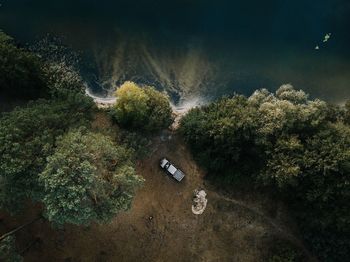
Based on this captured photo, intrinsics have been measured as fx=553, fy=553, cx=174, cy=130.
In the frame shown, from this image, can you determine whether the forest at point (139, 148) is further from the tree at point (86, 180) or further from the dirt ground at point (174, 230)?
the dirt ground at point (174, 230)

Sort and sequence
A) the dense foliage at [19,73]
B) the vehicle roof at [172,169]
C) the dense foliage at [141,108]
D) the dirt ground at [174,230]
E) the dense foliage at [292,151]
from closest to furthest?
the dense foliage at [292,151]
the dense foliage at [141,108]
the dense foliage at [19,73]
the vehicle roof at [172,169]
the dirt ground at [174,230]

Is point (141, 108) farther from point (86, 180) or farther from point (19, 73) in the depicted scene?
point (19, 73)

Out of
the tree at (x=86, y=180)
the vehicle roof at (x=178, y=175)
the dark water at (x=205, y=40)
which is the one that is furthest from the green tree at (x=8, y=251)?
the dark water at (x=205, y=40)

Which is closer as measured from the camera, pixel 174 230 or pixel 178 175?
pixel 178 175

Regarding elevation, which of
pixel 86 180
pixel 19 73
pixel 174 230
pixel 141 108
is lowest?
pixel 174 230

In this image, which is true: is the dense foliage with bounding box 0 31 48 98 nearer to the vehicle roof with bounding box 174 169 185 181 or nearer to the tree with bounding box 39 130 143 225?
the tree with bounding box 39 130 143 225

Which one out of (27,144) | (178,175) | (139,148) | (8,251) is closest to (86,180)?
(27,144)

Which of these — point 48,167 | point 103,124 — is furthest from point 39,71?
point 48,167
